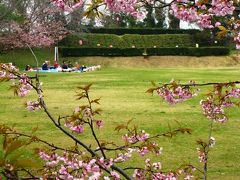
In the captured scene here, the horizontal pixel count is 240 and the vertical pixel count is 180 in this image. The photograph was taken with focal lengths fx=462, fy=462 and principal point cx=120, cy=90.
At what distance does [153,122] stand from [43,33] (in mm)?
33139

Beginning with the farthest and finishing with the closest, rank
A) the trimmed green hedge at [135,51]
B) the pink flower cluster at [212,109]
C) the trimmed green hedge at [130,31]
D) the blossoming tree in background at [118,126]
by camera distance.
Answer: the trimmed green hedge at [130,31] < the trimmed green hedge at [135,51] < the pink flower cluster at [212,109] < the blossoming tree in background at [118,126]

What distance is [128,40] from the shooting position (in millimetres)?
50562

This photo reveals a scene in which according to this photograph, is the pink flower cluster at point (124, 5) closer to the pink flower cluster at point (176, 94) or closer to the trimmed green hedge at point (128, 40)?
the pink flower cluster at point (176, 94)

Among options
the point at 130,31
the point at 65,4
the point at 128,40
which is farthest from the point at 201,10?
the point at 130,31

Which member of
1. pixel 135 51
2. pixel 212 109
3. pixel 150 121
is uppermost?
pixel 212 109

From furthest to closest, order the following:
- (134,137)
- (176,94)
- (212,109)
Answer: (212,109) → (176,94) → (134,137)

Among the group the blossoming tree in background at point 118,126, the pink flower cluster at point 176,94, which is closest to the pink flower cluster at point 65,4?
the blossoming tree in background at point 118,126

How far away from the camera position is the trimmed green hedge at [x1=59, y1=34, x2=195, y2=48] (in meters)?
49.5

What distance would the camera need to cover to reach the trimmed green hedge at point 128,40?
49.5 m

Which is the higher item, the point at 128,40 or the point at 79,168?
the point at 79,168

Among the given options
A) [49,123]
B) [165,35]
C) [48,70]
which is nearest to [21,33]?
[48,70]

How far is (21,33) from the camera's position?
4091cm

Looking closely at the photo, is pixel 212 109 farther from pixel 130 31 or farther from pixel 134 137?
pixel 130 31

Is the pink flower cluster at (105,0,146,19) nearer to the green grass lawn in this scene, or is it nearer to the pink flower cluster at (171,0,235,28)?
the pink flower cluster at (171,0,235,28)
